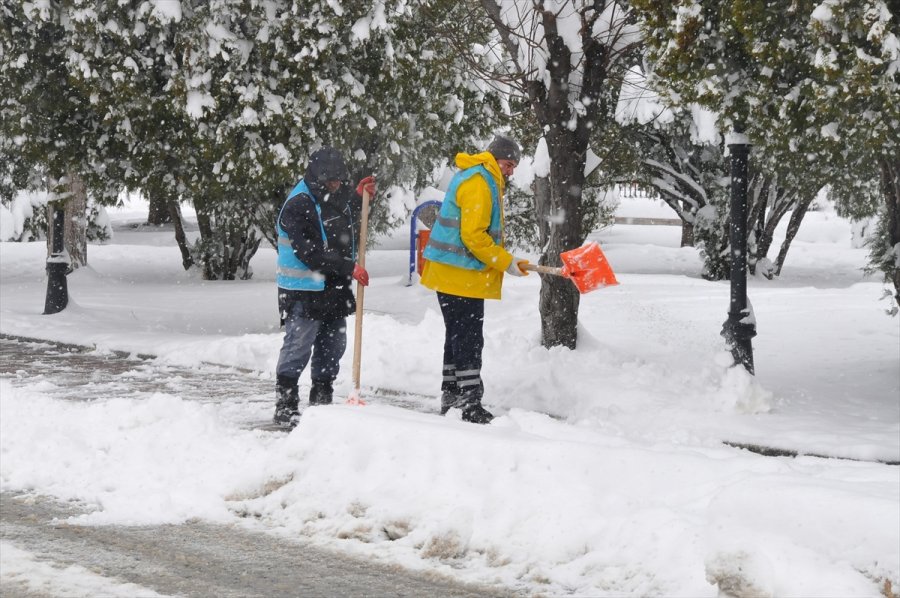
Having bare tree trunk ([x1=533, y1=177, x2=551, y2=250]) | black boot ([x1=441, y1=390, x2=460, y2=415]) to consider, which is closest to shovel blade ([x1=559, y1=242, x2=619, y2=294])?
black boot ([x1=441, y1=390, x2=460, y2=415])

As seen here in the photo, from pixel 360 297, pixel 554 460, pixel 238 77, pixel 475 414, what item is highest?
pixel 238 77

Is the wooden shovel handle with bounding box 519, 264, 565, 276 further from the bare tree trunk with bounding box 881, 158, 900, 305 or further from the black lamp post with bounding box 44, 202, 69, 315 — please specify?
the black lamp post with bounding box 44, 202, 69, 315

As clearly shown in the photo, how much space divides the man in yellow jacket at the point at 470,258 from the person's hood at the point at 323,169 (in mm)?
736

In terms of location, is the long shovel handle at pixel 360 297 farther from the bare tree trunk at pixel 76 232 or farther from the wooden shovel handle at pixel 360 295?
the bare tree trunk at pixel 76 232

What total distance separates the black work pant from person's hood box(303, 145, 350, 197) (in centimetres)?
106

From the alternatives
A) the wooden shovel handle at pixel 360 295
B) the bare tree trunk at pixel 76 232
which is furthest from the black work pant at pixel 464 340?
the bare tree trunk at pixel 76 232

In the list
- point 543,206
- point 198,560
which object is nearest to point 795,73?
point 543,206

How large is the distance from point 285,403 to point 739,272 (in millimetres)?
3776

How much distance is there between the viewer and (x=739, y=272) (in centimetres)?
896

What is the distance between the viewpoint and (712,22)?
7727mm

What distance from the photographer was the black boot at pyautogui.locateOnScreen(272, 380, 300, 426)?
760 centimetres

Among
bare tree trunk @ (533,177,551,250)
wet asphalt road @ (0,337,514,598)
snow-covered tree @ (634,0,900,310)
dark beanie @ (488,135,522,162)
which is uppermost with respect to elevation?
snow-covered tree @ (634,0,900,310)

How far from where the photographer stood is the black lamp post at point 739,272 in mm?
8852

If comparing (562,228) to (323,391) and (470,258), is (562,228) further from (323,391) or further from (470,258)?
(323,391)
